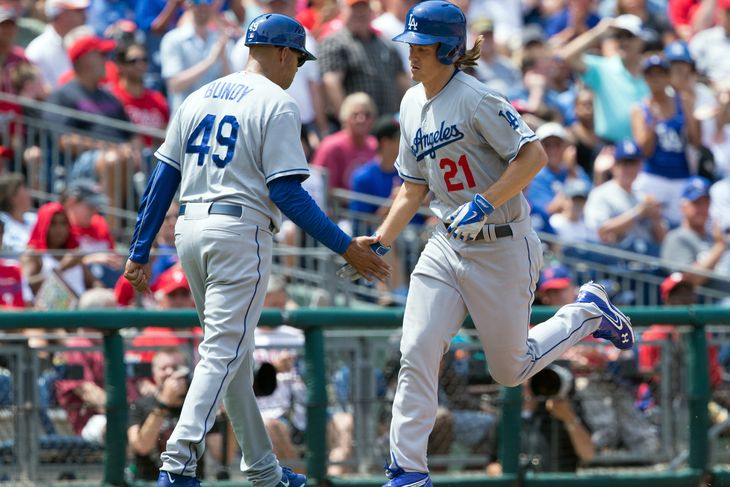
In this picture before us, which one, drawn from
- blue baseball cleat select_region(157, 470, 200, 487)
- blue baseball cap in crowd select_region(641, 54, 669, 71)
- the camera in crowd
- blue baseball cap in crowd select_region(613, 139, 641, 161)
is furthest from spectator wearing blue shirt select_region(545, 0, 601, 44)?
blue baseball cleat select_region(157, 470, 200, 487)

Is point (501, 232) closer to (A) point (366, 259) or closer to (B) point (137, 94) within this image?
(A) point (366, 259)

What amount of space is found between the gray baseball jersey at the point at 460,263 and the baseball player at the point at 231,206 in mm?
301

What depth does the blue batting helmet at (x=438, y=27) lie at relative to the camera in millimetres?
5668

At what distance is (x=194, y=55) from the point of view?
1155cm

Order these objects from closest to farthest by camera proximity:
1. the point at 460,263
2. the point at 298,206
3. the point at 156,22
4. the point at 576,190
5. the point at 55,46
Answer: the point at 298,206
the point at 460,263
the point at 576,190
the point at 55,46
the point at 156,22

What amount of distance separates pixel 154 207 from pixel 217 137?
0.44 metres

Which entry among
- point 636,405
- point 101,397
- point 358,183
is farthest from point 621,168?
point 101,397

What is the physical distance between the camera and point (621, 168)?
11234 millimetres

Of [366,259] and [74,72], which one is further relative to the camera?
[74,72]

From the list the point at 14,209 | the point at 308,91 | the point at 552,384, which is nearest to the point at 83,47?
the point at 14,209

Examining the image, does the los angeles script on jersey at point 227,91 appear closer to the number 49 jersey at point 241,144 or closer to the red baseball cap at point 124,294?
the number 49 jersey at point 241,144

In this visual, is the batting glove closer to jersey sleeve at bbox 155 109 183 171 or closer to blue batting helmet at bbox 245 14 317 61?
blue batting helmet at bbox 245 14 317 61

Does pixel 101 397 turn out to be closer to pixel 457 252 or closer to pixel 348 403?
pixel 348 403

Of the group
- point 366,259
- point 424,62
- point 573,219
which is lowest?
point 366,259
